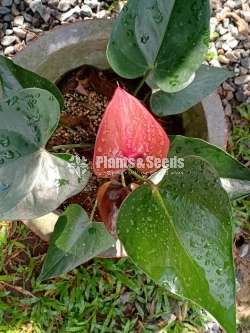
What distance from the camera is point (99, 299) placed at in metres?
1.47

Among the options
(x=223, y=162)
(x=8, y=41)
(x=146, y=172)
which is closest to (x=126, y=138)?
(x=146, y=172)

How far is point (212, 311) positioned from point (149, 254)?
0.44ft

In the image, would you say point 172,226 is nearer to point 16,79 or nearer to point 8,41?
point 16,79

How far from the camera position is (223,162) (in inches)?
39.7

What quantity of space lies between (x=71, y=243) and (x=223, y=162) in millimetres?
306

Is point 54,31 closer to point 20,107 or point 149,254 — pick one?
point 20,107

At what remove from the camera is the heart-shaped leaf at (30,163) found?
90 centimetres

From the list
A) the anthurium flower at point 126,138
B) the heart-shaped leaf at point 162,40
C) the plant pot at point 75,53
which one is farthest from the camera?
the plant pot at point 75,53

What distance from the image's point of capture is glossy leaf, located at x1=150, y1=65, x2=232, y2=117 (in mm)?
1105

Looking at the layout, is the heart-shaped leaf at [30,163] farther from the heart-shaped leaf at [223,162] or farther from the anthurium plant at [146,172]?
the heart-shaped leaf at [223,162]

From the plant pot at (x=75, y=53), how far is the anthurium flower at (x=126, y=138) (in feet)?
1.14

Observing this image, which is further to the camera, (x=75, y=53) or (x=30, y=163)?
(x=75, y=53)

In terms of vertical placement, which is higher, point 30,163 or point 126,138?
point 126,138

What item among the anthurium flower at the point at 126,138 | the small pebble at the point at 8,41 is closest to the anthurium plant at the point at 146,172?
the anthurium flower at the point at 126,138
